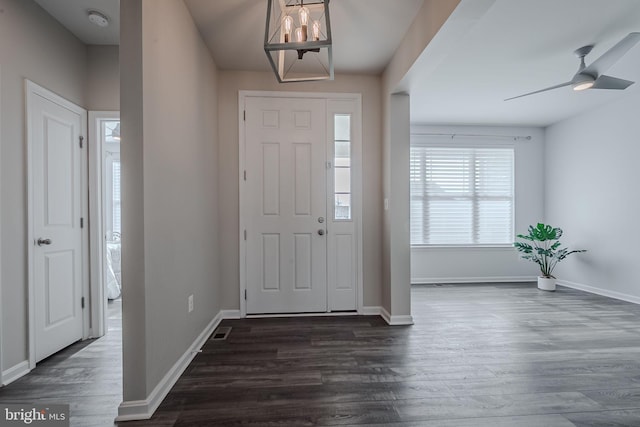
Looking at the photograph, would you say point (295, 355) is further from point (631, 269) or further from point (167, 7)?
point (631, 269)

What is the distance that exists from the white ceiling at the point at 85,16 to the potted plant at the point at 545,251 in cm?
562

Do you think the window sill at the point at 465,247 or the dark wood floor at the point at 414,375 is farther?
the window sill at the point at 465,247

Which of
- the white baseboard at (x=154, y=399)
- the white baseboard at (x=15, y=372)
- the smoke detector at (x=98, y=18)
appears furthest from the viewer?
the smoke detector at (x=98, y=18)

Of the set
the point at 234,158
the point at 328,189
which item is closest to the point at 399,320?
the point at 328,189

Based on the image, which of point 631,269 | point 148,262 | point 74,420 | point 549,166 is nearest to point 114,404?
point 74,420

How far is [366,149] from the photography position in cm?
333

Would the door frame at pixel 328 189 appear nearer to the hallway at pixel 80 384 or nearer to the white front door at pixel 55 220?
the hallway at pixel 80 384

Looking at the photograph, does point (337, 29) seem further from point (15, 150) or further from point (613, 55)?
point (15, 150)

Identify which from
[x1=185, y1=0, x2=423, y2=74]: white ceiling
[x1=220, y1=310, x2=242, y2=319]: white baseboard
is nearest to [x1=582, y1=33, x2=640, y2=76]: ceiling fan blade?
[x1=185, y1=0, x2=423, y2=74]: white ceiling

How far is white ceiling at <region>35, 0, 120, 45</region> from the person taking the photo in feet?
7.25

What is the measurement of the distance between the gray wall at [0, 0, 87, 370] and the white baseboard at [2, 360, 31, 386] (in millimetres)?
31

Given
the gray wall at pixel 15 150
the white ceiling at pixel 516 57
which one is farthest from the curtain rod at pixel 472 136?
the gray wall at pixel 15 150

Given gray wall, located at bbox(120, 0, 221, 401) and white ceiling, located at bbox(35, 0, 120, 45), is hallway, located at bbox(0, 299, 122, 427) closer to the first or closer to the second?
gray wall, located at bbox(120, 0, 221, 401)

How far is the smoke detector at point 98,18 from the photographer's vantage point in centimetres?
230
